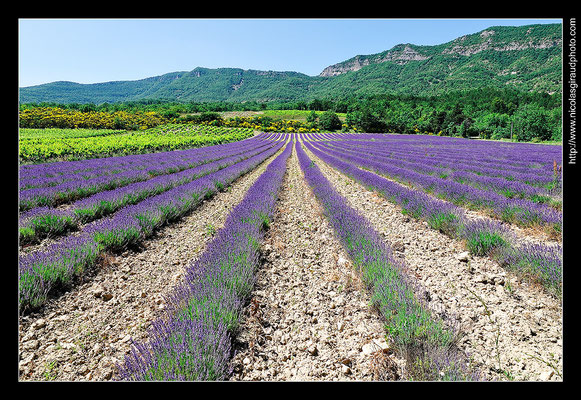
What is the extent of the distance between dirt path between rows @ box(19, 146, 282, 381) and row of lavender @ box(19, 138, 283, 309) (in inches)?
6.7

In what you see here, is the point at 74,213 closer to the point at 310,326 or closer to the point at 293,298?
the point at 293,298

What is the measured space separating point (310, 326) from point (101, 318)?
1920 millimetres

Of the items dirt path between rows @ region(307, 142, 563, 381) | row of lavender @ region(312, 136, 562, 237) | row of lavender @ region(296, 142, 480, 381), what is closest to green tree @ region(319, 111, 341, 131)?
row of lavender @ region(312, 136, 562, 237)

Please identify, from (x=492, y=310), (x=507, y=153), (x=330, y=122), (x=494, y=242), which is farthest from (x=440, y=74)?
(x=492, y=310)

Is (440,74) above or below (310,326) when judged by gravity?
above

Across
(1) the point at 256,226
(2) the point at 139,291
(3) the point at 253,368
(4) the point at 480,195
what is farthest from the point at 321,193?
(3) the point at 253,368

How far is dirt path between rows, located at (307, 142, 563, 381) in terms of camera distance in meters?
1.52

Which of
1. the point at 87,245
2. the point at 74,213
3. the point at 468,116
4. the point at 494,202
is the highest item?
the point at 468,116

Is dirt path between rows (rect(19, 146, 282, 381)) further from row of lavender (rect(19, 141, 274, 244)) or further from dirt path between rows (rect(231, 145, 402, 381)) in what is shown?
row of lavender (rect(19, 141, 274, 244))

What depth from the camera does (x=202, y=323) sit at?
160 centimetres

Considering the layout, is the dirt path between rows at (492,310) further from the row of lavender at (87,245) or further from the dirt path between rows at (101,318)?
the row of lavender at (87,245)

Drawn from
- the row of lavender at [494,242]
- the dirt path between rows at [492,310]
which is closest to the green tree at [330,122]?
the row of lavender at [494,242]

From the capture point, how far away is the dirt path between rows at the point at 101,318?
1.65 m
